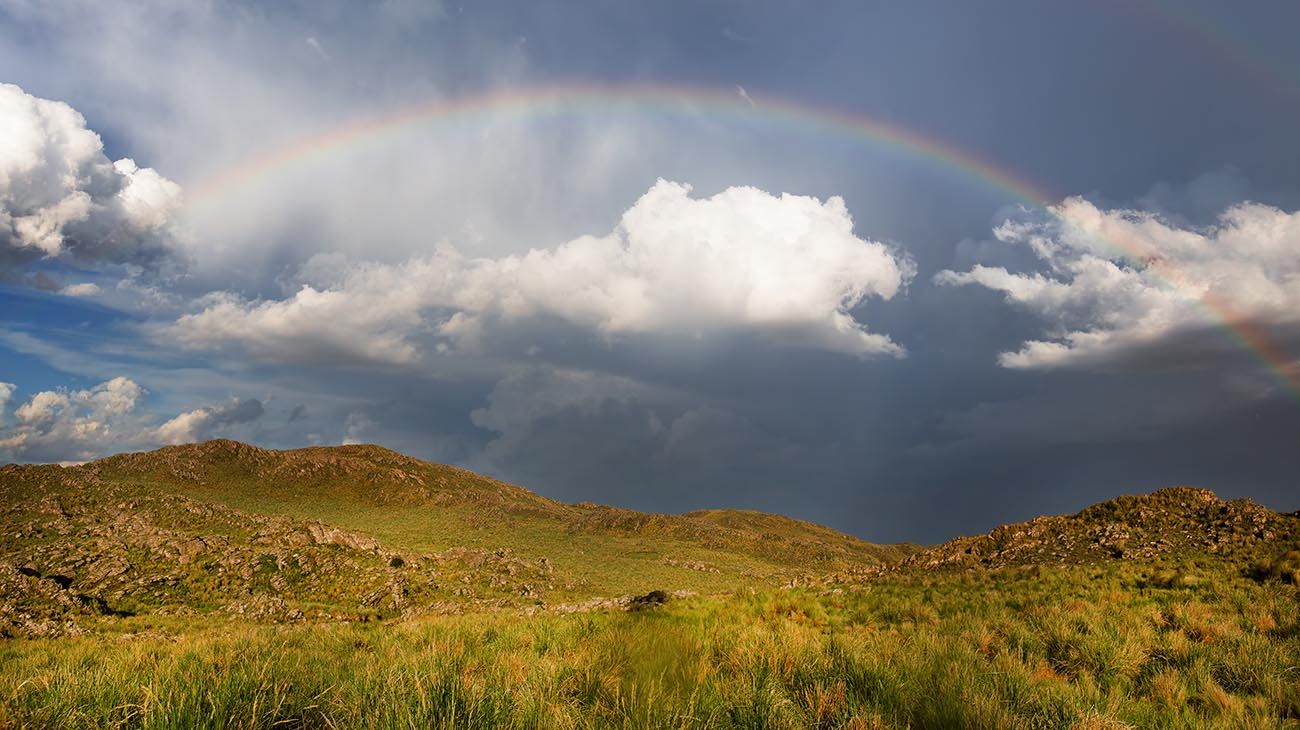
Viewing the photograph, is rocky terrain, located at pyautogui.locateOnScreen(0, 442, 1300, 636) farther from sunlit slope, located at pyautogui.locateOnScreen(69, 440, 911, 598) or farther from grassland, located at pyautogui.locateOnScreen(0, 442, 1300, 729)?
sunlit slope, located at pyautogui.locateOnScreen(69, 440, 911, 598)

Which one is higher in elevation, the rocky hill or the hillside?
the rocky hill

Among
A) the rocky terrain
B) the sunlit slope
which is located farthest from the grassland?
the sunlit slope

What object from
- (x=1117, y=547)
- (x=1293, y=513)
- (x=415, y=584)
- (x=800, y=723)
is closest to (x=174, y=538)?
(x=415, y=584)

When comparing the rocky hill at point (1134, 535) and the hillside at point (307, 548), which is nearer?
the rocky hill at point (1134, 535)

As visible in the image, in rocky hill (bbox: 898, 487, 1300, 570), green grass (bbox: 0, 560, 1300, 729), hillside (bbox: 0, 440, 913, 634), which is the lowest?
hillside (bbox: 0, 440, 913, 634)

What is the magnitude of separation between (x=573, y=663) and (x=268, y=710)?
8.48 feet

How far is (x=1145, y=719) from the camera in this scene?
4.95 m

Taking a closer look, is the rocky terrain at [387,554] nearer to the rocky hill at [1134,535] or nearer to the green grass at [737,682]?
the rocky hill at [1134,535]

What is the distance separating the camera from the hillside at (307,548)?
89.1 feet

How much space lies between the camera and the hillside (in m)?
27.2

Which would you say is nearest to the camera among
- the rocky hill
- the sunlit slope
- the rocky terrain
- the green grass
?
the green grass

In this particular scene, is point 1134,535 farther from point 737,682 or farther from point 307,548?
point 307,548

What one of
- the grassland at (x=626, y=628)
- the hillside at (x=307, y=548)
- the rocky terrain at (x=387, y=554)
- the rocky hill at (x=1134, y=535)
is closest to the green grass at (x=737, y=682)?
the grassland at (x=626, y=628)

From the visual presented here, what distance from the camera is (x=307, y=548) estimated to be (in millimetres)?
34125
